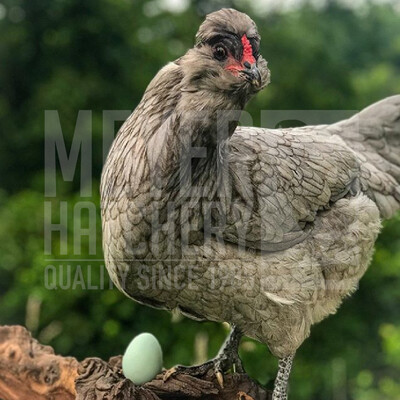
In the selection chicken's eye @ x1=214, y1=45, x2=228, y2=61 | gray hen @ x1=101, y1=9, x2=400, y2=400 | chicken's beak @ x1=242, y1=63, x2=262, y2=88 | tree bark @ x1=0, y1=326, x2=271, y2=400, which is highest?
chicken's eye @ x1=214, y1=45, x2=228, y2=61

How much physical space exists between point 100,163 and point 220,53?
2682 millimetres

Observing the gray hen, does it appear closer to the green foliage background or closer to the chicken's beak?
the chicken's beak

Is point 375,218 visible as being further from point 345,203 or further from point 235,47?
point 235,47

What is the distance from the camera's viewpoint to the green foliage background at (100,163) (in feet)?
10.2

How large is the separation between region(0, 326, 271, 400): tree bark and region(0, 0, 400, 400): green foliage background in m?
0.47

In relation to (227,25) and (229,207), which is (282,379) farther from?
(227,25)

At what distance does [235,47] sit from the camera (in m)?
1.38

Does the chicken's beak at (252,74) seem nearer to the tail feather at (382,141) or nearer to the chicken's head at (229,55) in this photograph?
the chicken's head at (229,55)

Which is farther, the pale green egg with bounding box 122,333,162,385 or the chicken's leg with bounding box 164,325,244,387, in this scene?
the chicken's leg with bounding box 164,325,244,387

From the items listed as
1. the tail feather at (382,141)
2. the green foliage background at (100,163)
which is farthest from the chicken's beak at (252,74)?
the green foliage background at (100,163)

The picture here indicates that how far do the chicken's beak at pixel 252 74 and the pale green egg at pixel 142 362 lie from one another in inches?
32.7

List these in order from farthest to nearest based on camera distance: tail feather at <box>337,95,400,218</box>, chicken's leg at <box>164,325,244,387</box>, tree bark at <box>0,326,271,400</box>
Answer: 1. tail feather at <box>337,95,400,218</box>
2. chicken's leg at <box>164,325,244,387</box>
3. tree bark at <box>0,326,271,400</box>

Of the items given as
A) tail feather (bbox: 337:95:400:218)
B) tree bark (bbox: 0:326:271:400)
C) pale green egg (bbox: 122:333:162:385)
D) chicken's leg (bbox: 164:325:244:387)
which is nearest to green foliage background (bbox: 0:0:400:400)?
chicken's leg (bbox: 164:325:244:387)

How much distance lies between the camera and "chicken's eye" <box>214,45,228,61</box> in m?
1.39
